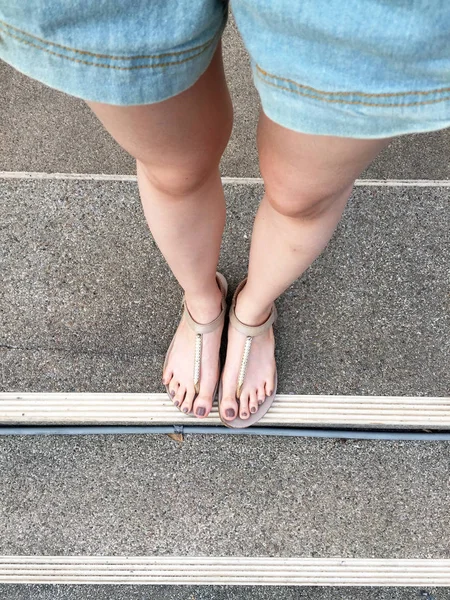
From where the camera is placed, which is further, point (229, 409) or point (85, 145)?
point (85, 145)

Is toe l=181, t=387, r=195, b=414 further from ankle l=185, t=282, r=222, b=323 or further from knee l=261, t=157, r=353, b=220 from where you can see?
knee l=261, t=157, r=353, b=220

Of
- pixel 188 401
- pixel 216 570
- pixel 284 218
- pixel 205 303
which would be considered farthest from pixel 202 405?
pixel 284 218

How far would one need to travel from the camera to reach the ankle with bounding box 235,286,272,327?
910 mm

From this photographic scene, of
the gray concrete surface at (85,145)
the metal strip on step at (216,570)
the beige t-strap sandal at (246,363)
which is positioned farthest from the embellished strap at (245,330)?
the gray concrete surface at (85,145)

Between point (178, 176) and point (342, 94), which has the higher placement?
point (342, 94)

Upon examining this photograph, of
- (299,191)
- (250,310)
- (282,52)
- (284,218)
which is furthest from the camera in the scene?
(250,310)

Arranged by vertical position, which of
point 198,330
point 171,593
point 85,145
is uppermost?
point 85,145

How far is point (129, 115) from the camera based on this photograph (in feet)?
1.60

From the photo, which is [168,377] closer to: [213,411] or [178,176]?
[213,411]

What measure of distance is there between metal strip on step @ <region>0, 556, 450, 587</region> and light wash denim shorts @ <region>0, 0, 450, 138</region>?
0.91 m

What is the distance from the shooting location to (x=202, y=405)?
101 centimetres

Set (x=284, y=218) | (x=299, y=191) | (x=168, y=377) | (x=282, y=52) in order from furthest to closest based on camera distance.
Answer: (x=168, y=377) < (x=284, y=218) < (x=299, y=191) < (x=282, y=52)

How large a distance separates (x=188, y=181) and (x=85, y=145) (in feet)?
2.84

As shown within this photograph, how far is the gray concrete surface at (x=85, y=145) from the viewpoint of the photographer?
133 centimetres
